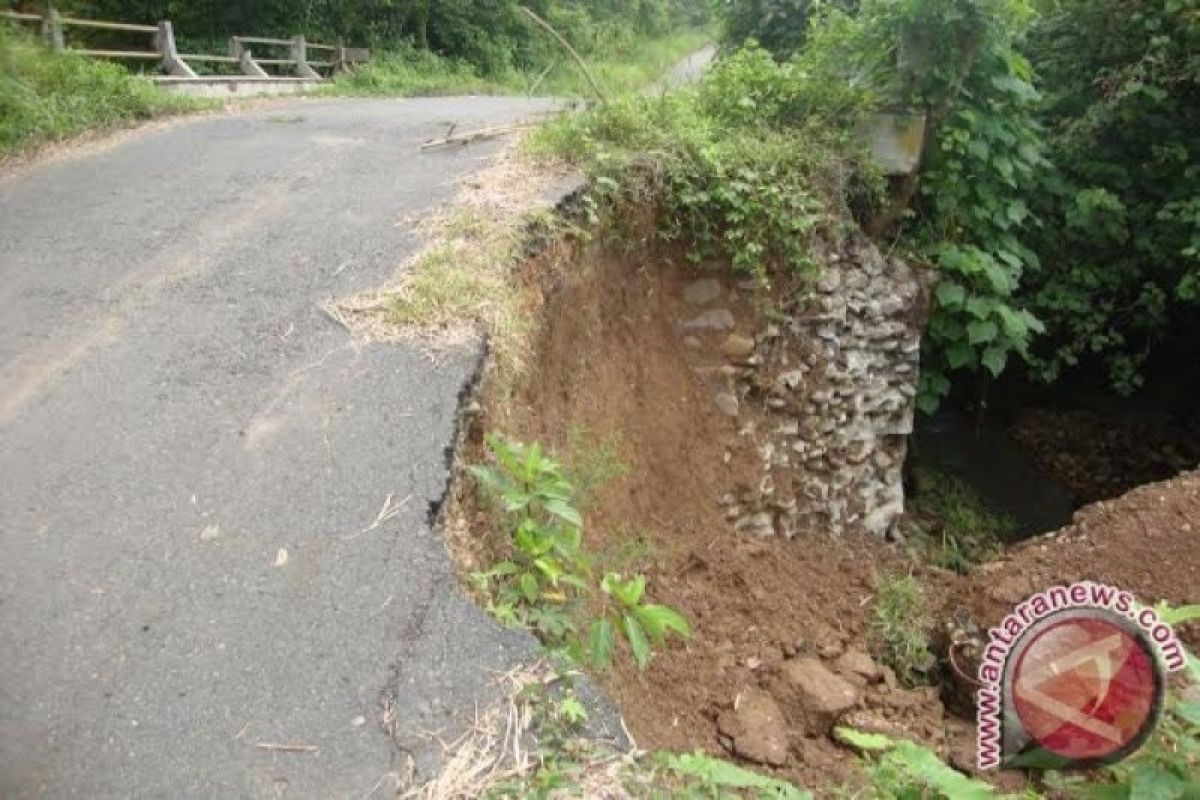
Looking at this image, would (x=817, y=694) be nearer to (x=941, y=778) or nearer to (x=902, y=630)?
(x=902, y=630)

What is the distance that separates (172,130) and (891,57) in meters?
5.93

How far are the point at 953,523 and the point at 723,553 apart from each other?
2.71 m

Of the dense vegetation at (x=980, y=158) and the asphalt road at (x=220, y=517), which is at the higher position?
the dense vegetation at (x=980, y=158)

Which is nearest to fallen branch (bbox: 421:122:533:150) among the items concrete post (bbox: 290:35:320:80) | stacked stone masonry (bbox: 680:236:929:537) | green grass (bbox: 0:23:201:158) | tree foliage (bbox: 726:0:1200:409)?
stacked stone masonry (bbox: 680:236:929:537)

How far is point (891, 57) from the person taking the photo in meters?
5.96

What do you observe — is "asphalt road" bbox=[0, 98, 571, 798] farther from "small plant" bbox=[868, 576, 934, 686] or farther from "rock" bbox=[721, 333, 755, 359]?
"small plant" bbox=[868, 576, 934, 686]

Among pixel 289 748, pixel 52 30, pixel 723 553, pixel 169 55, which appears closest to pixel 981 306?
pixel 723 553

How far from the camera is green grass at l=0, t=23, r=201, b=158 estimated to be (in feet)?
22.8

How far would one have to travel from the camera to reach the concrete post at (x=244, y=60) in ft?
43.5

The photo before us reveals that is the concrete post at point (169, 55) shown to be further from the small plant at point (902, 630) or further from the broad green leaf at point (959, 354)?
the small plant at point (902, 630)

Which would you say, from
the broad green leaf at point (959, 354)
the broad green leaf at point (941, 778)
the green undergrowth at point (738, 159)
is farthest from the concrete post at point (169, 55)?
the broad green leaf at point (941, 778)

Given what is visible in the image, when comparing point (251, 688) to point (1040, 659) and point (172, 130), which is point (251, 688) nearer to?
point (1040, 659)

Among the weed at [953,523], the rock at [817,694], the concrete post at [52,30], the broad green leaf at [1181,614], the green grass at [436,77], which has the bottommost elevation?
the weed at [953,523]

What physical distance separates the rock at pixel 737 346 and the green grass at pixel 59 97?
5451 mm
